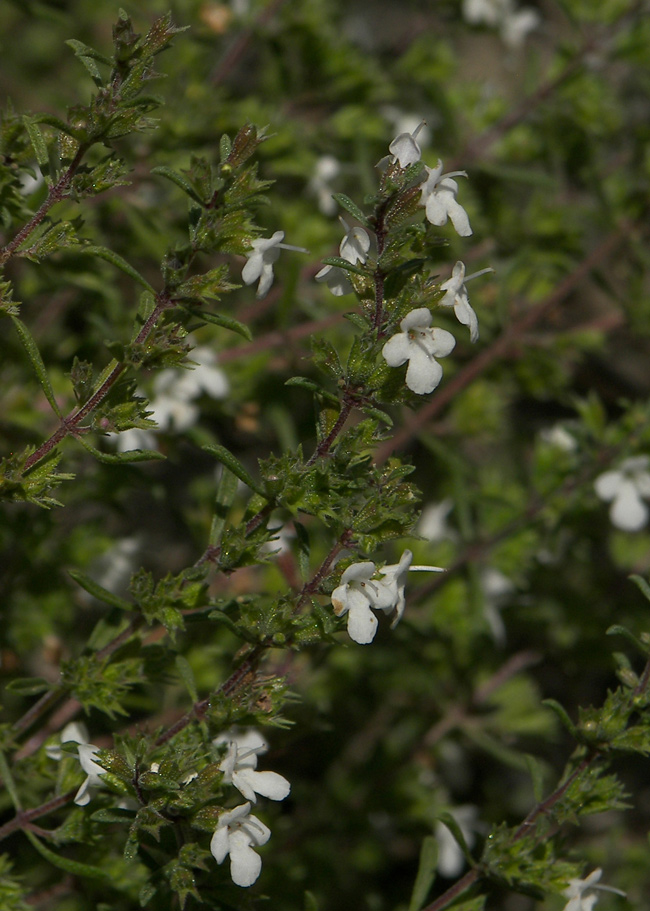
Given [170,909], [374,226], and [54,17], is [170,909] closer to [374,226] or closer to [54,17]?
[374,226]

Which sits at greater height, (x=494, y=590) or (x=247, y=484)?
(x=247, y=484)

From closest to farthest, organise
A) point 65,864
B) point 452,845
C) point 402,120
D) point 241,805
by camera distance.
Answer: point 241,805 < point 65,864 < point 452,845 < point 402,120

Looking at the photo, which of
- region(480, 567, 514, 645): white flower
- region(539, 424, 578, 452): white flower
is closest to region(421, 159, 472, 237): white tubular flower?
region(539, 424, 578, 452): white flower

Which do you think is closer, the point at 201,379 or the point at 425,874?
the point at 425,874

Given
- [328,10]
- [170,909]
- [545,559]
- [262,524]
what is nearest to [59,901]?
[170,909]

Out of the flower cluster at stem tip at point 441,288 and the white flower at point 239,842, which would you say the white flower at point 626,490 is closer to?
the flower cluster at stem tip at point 441,288

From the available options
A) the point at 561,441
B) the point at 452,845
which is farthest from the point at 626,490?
the point at 452,845

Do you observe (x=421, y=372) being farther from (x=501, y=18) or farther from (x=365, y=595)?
(x=501, y=18)
